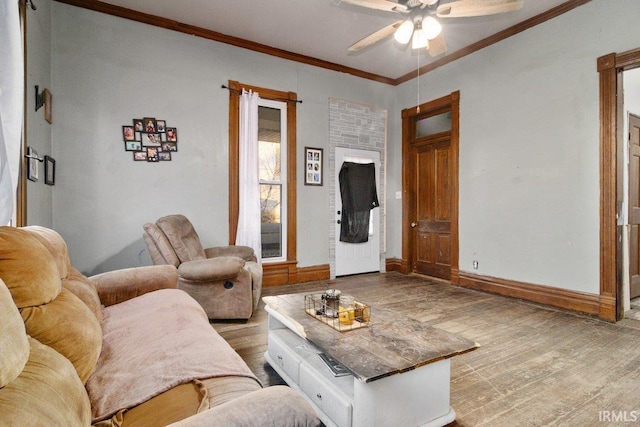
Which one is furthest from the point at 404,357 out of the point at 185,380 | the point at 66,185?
the point at 66,185

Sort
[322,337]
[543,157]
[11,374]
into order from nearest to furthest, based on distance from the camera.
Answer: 1. [11,374]
2. [322,337]
3. [543,157]

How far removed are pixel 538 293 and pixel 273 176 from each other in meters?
3.53

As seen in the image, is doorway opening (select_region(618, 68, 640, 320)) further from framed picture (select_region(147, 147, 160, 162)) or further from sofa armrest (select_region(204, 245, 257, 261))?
framed picture (select_region(147, 147, 160, 162))

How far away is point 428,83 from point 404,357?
462 centimetres

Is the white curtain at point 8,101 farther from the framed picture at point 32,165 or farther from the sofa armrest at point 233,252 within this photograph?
the sofa armrest at point 233,252

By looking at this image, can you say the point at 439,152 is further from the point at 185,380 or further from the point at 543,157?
the point at 185,380

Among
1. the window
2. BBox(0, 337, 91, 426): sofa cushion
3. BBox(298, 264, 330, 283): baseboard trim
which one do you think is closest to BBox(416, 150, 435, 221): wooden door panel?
BBox(298, 264, 330, 283): baseboard trim

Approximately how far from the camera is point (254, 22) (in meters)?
3.86

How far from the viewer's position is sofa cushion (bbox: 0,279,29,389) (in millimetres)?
648

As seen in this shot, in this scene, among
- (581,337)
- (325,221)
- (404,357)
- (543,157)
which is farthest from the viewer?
(325,221)

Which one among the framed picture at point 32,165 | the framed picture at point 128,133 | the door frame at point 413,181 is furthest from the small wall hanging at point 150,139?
the door frame at point 413,181

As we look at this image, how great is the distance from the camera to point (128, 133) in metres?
3.68

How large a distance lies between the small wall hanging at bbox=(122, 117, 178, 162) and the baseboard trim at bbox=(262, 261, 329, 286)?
188cm

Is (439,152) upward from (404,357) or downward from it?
upward
